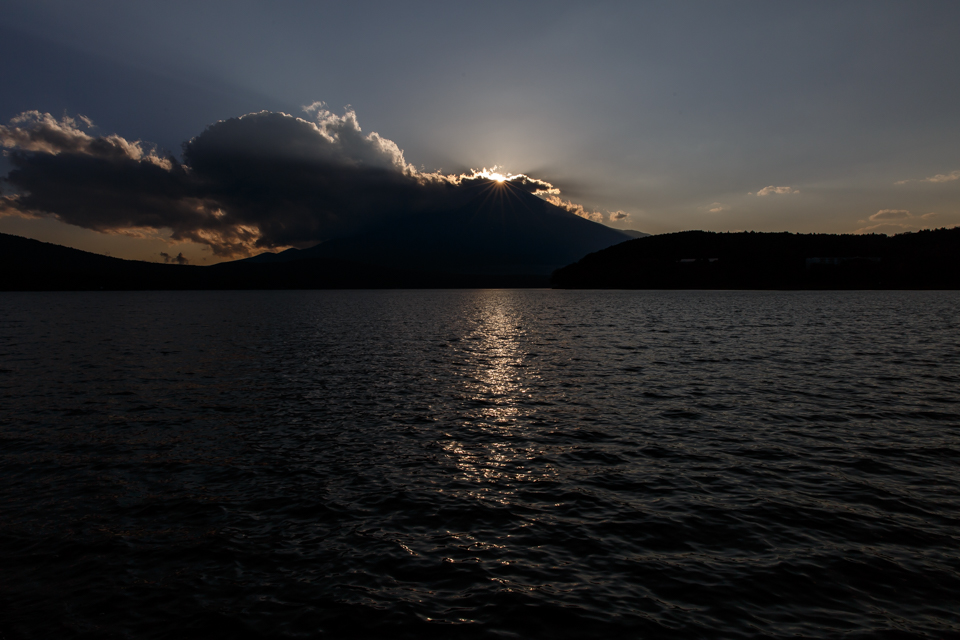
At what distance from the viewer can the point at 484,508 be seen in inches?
578

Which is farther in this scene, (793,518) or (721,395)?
(721,395)

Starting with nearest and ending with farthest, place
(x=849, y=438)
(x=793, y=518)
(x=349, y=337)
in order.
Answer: (x=793, y=518) → (x=849, y=438) → (x=349, y=337)

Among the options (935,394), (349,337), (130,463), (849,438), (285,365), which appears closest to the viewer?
(130,463)

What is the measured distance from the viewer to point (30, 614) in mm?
9922

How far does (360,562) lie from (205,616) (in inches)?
130

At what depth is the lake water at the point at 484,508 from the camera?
9.91m

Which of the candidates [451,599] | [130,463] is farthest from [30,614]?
[130,463]

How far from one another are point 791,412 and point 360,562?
76.2ft

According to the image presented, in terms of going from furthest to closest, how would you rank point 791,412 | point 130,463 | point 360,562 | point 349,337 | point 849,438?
point 349,337 → point 791,412 → point 849,438 → point 130,463 → point 360,562

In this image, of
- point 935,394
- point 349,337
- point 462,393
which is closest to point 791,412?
point 935,394

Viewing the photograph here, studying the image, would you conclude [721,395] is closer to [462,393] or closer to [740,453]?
[740,453]

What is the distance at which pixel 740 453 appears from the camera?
19.1m

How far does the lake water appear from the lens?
9914mm

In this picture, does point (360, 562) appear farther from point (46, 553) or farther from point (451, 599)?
point (46, 553)
